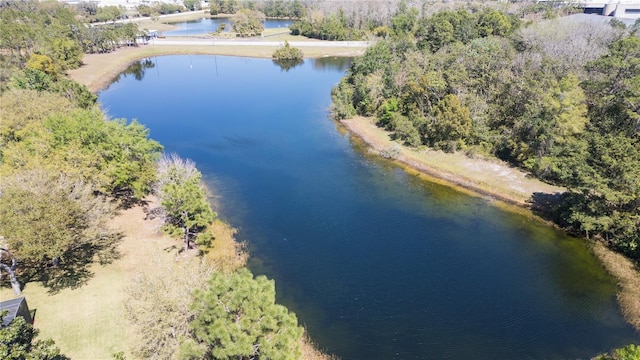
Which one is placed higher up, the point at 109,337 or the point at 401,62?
the point at 401,62

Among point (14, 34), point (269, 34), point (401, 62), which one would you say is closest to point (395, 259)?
point (401, 62)

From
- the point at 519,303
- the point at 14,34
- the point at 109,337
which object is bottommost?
the point at 519,303

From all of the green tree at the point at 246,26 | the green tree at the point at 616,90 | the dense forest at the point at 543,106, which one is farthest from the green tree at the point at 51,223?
the green tree at the point at 246,26

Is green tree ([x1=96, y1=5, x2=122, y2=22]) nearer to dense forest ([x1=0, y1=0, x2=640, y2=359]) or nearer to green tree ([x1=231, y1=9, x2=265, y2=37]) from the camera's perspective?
green tree ([x1=231, y1=9, x2=265, y2=37])

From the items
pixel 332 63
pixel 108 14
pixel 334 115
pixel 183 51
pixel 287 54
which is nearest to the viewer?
pixel 334 115

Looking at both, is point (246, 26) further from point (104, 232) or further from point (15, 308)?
point (15, 308)

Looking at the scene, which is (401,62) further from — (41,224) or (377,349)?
(41,224)

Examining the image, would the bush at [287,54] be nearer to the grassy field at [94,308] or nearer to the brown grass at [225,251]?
the brown grass at [225,251]

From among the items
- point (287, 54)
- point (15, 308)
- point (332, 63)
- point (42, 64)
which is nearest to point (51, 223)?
point (15, 308)
